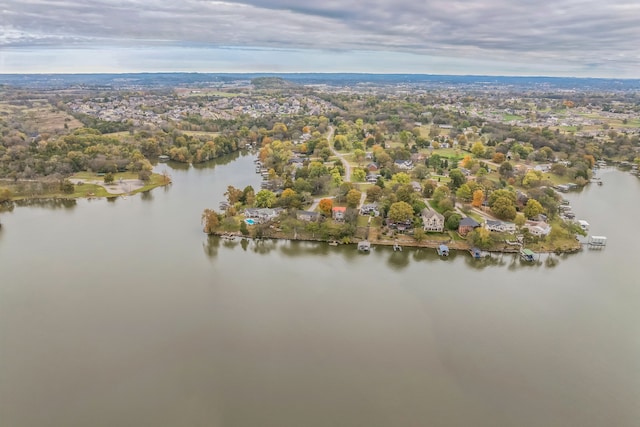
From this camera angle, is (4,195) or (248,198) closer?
(248,198)

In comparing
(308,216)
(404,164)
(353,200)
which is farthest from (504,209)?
(404,164)

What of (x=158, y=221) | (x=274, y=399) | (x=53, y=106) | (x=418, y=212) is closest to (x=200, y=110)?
(x=53, y=106)

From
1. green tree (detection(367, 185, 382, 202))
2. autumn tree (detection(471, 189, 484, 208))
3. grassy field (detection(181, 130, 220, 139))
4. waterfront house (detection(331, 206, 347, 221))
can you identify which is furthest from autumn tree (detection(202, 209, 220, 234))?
grassy field (detection(181, 130, 220, 139))

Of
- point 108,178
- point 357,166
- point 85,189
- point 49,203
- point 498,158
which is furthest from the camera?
point 498,158

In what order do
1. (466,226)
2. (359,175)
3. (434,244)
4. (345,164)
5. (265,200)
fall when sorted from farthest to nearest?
(345,164)
(359,175)
(265,200)
(466,226)
(434,244)

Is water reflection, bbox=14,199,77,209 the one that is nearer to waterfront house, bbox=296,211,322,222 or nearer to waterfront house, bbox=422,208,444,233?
waterfront house, bbox=296,211,322,222

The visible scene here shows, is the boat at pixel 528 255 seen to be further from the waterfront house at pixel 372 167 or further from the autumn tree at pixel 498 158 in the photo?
the autumn tree at pixel 498 158

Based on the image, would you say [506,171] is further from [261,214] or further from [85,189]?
[85,189]
